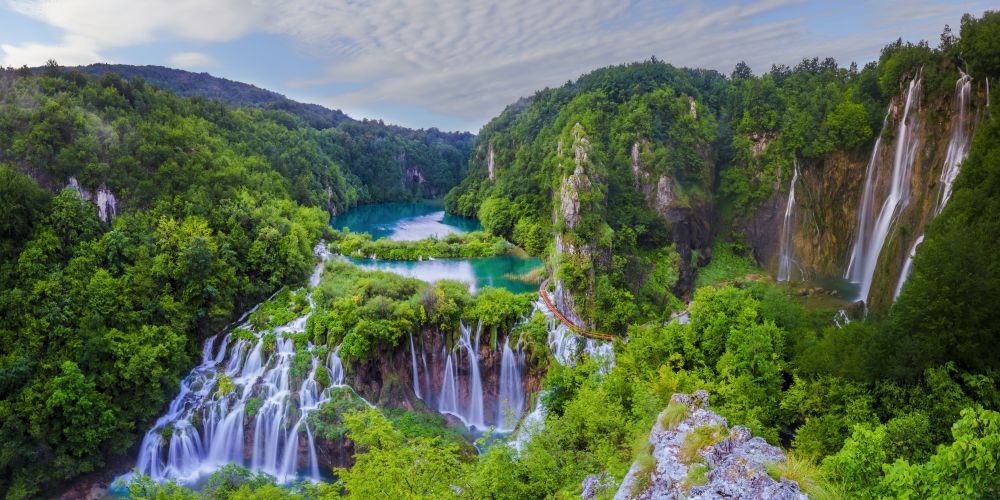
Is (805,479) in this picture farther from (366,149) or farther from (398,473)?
(366,149)

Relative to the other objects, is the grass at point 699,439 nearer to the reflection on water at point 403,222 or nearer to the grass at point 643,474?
the grass at point 643,474

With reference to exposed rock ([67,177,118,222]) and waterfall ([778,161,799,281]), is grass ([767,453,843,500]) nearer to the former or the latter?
exposed rock ([67,177,118,222])

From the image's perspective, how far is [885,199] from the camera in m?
27.2

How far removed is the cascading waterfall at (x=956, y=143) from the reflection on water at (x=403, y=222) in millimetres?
44040

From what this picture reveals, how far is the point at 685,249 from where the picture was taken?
40.9 metres

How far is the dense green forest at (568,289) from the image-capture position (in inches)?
424

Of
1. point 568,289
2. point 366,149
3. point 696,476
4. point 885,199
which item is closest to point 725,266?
point 885,199

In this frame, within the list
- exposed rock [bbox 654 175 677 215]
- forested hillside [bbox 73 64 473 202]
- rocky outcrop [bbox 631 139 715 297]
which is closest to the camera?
rocky outcrop [bbox 631 139 715 297]

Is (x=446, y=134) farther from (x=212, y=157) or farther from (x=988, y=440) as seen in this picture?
(x=988, y=440)

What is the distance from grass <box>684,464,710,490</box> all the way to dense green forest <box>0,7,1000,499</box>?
1.24 meters

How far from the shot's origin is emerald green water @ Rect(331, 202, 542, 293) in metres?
40.1

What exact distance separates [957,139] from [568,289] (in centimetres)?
2053

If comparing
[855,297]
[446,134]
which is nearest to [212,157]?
[855,297]

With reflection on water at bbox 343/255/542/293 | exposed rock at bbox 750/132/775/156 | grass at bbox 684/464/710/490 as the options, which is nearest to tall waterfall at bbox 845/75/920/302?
exposed rock at bbox 750/132/775/156
